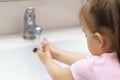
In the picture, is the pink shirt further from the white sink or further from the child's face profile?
the white sink

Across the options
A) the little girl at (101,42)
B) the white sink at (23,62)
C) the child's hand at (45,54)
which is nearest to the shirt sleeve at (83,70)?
the little girl at (101,42)

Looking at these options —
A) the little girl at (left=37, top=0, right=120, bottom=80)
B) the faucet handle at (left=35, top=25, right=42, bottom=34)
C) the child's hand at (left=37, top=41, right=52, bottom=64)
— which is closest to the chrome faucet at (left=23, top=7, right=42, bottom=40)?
the faucet handle at (left=35, top=25, right=42, bottom=34)

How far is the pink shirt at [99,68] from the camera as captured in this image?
0.61m

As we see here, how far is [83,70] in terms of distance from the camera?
63 cm

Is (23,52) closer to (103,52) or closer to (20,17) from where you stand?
(20,17)

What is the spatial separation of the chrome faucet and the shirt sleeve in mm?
346

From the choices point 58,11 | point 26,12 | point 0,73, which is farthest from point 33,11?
point 0,73

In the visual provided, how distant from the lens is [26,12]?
0.93 metres

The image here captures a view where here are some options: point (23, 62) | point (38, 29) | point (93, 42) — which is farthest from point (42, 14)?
point (93, 42)

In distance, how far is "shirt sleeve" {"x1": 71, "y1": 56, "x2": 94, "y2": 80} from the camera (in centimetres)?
63

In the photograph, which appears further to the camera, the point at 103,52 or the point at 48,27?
the point at 48,27

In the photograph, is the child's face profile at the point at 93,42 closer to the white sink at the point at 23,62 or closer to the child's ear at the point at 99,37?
the child's ear at the point at 99,37

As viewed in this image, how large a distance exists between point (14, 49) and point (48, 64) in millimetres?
204

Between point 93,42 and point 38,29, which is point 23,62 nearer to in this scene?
point 38,29
